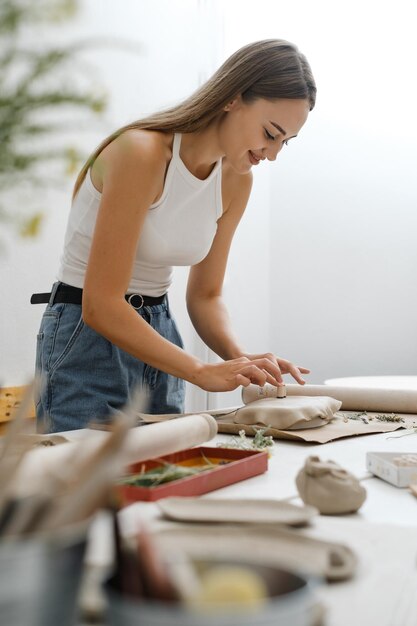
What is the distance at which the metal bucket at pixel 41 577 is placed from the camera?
411mm

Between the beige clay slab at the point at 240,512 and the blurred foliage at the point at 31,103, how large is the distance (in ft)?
1.16

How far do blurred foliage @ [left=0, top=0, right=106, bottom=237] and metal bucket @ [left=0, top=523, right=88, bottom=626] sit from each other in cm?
23

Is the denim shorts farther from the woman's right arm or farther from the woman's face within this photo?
the woman's face

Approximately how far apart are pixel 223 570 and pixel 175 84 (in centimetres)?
324

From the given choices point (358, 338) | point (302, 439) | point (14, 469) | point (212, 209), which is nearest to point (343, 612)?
point (14, 469)

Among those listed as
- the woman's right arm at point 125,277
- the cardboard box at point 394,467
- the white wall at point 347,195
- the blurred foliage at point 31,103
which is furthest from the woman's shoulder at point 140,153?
the white wall at point 347,195

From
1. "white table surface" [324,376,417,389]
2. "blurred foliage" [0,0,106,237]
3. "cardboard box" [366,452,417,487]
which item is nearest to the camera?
"blurred foliage" [0,0,106,237]

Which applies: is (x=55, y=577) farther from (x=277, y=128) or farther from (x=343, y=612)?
(x=277, y=128)

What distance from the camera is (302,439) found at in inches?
54.6

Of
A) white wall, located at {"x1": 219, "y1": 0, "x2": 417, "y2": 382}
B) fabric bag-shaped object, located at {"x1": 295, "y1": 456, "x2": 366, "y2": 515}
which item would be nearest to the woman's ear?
fabric bag-shaped object, located at {"x1": 295, "y1": 456, "x2": 366, "y2": 515}

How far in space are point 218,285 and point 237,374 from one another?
63 centimetres

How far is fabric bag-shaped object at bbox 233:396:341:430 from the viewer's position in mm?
1443

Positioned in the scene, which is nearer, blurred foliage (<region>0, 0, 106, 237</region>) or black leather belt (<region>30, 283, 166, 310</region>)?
blurred foliage (<region>0, 0, 106, 237</region>)

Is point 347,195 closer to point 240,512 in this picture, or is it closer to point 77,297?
point 77,297
